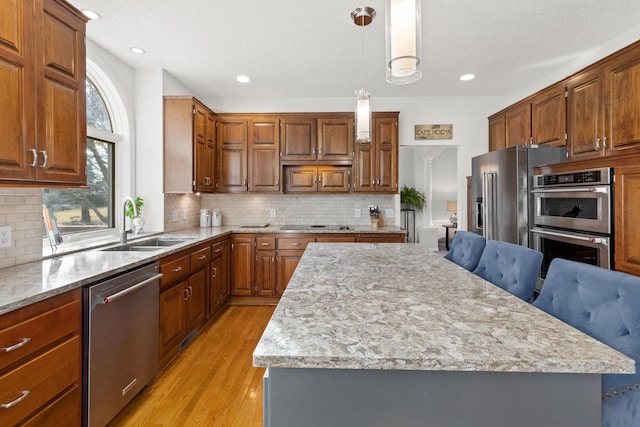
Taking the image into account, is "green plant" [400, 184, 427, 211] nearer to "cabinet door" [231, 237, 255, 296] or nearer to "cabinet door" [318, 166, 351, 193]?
"cabinet door" [318, 166, 351, 193]

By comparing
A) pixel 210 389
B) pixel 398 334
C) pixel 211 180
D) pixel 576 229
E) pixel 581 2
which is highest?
pixel 581 2

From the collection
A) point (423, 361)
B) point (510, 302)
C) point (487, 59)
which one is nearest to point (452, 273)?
point (510, 302)

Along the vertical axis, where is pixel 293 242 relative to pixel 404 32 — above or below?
below

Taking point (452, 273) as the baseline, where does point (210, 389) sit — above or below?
below

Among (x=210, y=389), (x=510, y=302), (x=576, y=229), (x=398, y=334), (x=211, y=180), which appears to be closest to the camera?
(x=398, y=334)

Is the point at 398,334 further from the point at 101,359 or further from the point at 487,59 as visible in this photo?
the point at 487,59

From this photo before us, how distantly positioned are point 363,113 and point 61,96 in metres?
1.82

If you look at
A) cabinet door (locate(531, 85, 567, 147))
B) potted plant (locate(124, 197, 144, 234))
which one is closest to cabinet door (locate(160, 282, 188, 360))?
potted plant (locate(124, 197, 144, 234))

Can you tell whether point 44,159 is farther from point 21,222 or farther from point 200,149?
point 200,149

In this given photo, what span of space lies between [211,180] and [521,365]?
3.84 meters

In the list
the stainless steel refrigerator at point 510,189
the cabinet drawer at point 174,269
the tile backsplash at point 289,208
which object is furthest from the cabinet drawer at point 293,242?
the stainless steel refrigerator at point 510,189

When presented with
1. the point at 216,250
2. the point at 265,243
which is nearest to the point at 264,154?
the point at 265,243

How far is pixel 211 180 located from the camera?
4023 mm

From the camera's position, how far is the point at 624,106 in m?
2.41
